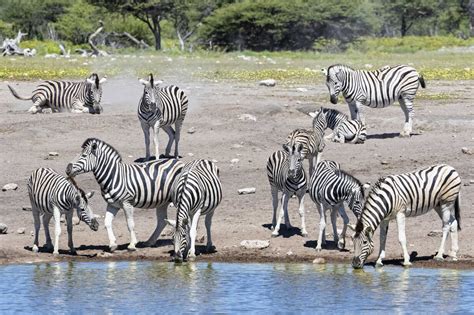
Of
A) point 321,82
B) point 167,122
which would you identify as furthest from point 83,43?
point 167,122

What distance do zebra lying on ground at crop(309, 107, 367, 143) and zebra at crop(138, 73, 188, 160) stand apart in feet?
8.56

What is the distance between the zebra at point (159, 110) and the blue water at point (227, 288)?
503cm

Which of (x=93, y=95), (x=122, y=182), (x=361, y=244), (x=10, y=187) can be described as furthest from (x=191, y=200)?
(x=93, y=95)

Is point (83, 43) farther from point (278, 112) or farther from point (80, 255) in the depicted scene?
point (80, 255)

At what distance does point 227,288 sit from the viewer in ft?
40.2

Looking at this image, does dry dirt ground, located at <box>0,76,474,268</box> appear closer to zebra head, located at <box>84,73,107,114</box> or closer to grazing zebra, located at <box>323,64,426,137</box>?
zebra head, located at <box>84,73,107,114</box>

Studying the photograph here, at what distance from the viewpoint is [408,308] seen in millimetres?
11320

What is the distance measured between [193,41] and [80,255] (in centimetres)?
5528

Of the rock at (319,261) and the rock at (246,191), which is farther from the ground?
the rock at (246,191)

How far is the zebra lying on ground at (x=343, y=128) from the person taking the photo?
65.1ft

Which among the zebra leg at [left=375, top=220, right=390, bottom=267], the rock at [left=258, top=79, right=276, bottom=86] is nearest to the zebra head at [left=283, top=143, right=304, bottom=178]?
the zebra leg at [left=375, top=220, right=390, bottom=267]

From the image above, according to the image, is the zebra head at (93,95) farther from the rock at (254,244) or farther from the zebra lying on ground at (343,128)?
the rock at (254,244)

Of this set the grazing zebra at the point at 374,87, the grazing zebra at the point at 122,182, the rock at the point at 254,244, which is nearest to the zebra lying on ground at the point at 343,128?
the grazing zebra at the point at 374,87

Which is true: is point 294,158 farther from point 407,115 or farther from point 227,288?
point 407,115
